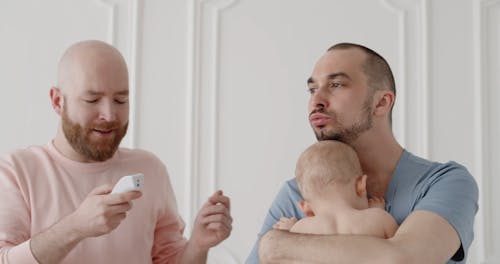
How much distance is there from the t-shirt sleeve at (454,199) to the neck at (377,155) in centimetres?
15

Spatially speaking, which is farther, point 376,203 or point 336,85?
point 336,85

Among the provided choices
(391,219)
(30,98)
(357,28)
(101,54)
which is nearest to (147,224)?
(101,54)

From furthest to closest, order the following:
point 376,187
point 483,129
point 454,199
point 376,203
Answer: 1. point 483,129
2. point 376,187
3. point 376,203
4. point 454,199

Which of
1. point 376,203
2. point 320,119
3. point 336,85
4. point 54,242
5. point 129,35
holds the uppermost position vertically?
point 129,35

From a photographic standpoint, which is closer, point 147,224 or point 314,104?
point 314,104

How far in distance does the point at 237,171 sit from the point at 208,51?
0.65 m

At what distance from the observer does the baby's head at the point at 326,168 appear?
182cm

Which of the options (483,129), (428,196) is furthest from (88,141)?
(483,129)

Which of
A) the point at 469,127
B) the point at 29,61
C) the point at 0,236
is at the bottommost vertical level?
the point at 0,236

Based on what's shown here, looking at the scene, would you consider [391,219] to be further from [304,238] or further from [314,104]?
[314,104]

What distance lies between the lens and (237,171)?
353cm

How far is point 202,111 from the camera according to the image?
3.57m

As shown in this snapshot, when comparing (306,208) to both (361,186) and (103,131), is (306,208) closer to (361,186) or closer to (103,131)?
(361,186)

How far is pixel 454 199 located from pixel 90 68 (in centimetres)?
110
